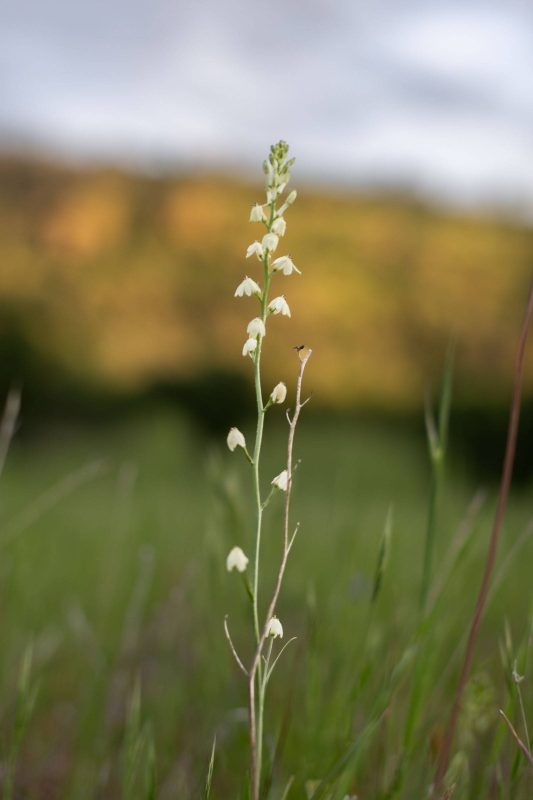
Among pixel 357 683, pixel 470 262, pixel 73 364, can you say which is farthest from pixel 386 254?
pixel 357 683

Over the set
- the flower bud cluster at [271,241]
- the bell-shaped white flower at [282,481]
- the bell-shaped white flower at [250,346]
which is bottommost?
the bell-shaped white flower at [282,481]

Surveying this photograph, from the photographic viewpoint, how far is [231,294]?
7633 mm

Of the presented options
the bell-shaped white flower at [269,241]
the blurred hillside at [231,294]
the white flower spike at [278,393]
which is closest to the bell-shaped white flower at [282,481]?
the white flower spike at [278,393]

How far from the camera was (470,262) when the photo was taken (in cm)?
798

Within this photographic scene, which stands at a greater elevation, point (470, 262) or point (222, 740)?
point (470, 262)

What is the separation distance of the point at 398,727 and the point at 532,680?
359 mm

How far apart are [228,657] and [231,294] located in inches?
241

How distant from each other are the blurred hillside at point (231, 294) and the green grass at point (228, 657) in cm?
300

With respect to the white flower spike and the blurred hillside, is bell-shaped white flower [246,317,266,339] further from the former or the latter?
the blurred hillside

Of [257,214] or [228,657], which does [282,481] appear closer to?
[257,214]

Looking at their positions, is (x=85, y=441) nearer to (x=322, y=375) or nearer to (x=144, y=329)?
(x=144, y=329)

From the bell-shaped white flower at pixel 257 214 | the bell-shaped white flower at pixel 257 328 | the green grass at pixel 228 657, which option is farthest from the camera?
the green grass at pixel 228 657

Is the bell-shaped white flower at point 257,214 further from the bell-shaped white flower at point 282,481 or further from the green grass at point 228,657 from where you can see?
the green grass at point 228,657

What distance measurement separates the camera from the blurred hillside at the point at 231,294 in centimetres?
759
